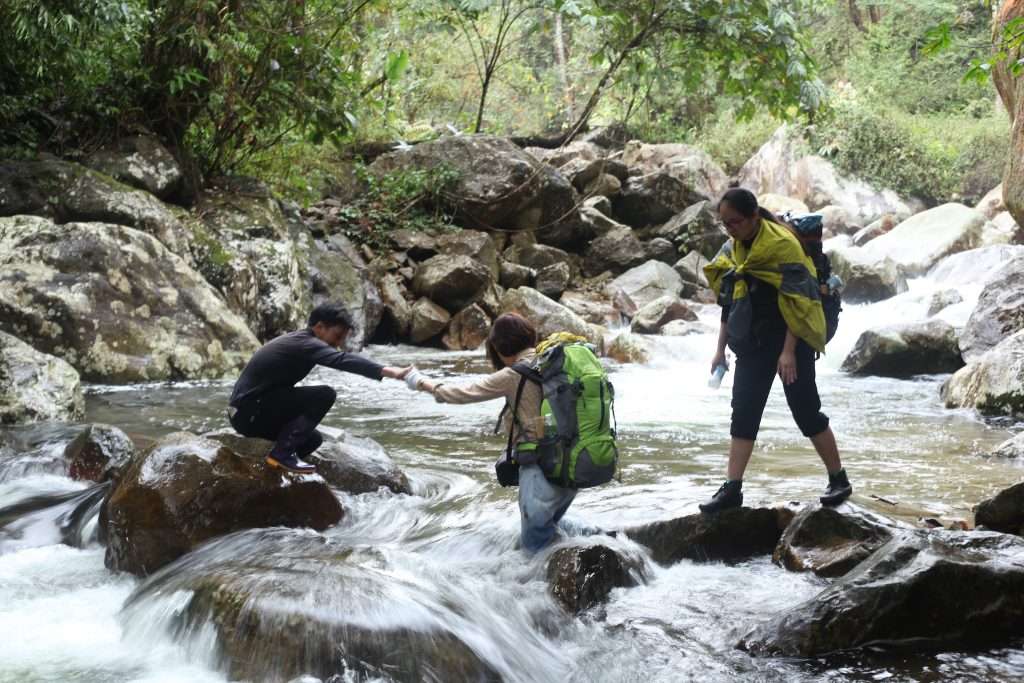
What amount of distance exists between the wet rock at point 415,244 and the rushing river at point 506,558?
7.43m

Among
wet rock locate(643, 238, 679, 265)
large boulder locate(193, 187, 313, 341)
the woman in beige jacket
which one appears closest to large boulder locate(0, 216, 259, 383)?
large boulder locate(193, 187, 313, 341)

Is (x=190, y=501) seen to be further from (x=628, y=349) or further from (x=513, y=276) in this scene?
(x=513, y=276)

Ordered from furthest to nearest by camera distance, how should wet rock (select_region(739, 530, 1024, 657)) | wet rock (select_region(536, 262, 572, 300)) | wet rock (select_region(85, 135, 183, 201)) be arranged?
1. wet rock (select_region(536, 262, 572, 300))
2. wet rock (select_region(85, 135, 183, 201))
3. wet rock (select_region(739, 530, 1024, 657))

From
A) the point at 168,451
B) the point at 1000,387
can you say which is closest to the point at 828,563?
the point at 168,451

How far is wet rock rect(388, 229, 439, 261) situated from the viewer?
54.3ft

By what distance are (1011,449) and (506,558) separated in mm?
4431

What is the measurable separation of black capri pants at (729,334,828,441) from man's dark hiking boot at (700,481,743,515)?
31 cm

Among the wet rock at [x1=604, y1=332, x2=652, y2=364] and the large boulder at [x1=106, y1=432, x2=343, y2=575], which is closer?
the large boulder at [x1=106, y1=432, x2=343, y2=575]

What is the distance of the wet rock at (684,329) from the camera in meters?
15.0

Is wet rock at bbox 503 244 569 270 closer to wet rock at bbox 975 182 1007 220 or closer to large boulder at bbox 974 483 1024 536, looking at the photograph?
wet rock at bbox 975 182 1007 220

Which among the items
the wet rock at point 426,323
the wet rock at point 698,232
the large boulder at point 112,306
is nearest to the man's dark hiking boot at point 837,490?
the large boulder at point 112,306

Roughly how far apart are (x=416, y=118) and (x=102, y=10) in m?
18.5

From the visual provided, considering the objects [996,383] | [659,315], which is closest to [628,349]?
[659,315]

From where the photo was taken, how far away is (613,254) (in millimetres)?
19859
